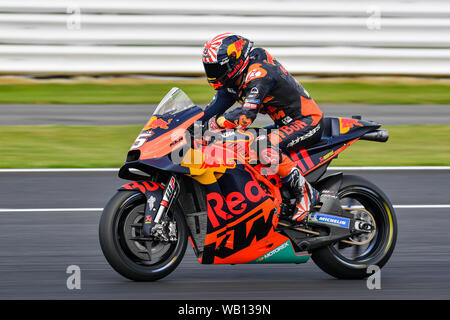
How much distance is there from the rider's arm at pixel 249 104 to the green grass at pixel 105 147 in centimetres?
475

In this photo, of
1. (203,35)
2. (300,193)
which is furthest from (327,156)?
(203,35)

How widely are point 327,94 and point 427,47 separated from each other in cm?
192

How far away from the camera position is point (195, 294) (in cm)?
541

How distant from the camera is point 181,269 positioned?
604cm

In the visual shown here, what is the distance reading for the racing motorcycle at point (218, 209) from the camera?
5418 millimetres

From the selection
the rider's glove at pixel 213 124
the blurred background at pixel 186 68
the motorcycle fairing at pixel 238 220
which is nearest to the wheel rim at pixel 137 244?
the motorcycle fairing at pixel 238 220

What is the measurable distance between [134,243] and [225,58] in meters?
1.35

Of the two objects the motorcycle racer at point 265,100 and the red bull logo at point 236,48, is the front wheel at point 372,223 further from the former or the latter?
the red bull logo at point 236,48

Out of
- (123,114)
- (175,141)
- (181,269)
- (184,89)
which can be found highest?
(184,89)

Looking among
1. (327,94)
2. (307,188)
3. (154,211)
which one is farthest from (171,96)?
(327,94)

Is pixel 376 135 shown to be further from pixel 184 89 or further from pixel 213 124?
pixel 184 89

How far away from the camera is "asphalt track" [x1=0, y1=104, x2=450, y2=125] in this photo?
12344mm

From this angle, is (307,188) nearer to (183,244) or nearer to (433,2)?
(183,244)

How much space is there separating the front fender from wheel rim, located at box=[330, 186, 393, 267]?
1343 mm
